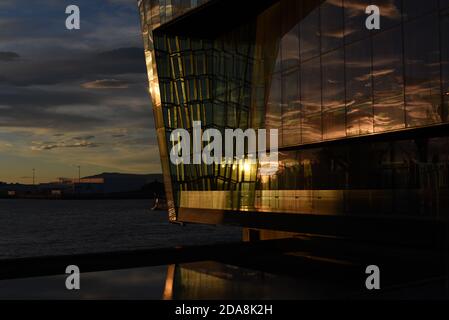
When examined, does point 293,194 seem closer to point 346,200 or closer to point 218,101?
point 346,200

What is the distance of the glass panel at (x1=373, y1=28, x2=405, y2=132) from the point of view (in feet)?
74.1

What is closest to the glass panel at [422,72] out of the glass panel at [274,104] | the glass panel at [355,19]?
the glass panel at [355,19]

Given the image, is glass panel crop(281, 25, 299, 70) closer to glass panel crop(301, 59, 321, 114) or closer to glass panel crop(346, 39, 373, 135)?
glass panel crop(301, 59, 321, 114)

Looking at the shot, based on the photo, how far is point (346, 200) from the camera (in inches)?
1045

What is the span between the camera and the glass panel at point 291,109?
1141 inches

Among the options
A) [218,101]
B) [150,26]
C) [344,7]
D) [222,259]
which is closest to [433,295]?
[222,259]

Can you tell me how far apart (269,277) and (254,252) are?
23.2 feet

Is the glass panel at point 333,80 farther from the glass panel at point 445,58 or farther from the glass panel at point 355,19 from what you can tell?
the glass panel at point 445,58

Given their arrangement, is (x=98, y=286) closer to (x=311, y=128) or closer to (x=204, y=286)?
(x=204, y=286)

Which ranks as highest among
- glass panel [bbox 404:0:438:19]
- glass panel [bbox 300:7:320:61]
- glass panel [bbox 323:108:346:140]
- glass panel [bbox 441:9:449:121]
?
glass panel [bbox 300:7:320:61]

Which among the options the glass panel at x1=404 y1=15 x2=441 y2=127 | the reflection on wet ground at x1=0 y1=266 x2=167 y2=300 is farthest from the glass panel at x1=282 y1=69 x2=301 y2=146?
the reflection on wet ground at x1=0 y1=266 x2=167 y2=300

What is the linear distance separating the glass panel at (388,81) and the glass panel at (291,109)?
574 centimetres

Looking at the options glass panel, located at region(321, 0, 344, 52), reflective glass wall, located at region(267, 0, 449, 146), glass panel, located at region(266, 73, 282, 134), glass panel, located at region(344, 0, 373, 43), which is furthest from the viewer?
glass panel, located at region(266, 73, 282, 134)

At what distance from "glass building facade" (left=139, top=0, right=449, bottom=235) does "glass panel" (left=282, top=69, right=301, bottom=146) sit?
86mm
